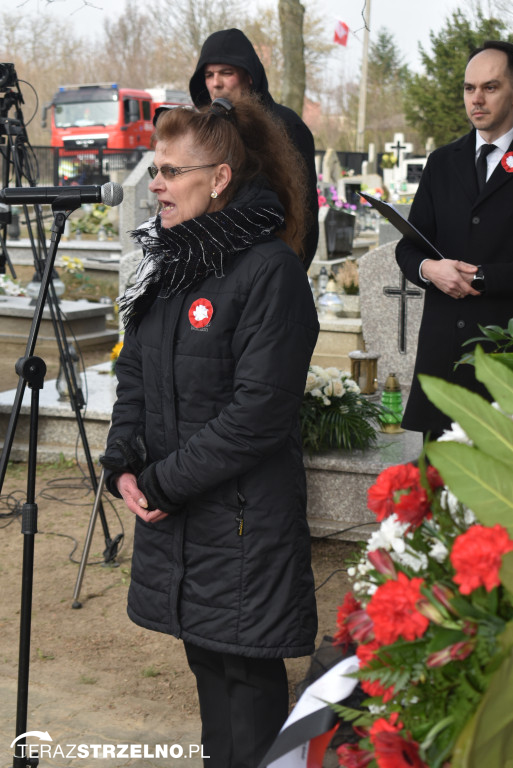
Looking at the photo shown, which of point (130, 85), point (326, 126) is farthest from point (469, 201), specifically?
point (130, 85)

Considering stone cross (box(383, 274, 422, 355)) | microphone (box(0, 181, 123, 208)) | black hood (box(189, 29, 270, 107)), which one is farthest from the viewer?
stone cross (box(383, 274, 422, 355))

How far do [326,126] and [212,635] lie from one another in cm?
5146

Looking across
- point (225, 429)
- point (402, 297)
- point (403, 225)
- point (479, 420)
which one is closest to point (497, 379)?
point (479, 420)

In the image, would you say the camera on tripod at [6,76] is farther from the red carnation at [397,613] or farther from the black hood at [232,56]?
the red carnation at [397,613]

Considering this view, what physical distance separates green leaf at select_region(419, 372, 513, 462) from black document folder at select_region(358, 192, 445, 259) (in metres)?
2.07

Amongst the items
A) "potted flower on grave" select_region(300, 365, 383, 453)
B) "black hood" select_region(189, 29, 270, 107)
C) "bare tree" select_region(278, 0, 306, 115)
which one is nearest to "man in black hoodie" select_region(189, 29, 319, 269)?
"black hood" select_region(189, 29, 270, 107)

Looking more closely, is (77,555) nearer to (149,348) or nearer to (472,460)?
(149,348)

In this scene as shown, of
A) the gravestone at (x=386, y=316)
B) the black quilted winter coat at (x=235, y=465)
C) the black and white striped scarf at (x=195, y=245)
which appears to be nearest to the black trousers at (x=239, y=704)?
the black quilted winter coat at (x=235, y=465)

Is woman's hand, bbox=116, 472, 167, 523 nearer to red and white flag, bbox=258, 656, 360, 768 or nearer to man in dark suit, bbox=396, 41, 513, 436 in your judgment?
red and white flag, bbox=258, 656, 360, 768

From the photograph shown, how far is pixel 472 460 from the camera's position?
2.93ft

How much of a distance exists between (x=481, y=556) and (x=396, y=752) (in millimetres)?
207

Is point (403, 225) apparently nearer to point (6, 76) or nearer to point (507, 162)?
point (507, 162)

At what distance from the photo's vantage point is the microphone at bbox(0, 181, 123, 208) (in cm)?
230

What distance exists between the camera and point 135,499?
7.23ft
